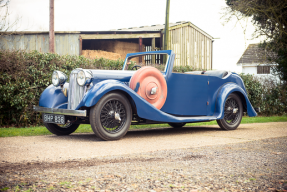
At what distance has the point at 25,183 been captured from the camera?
244 cm

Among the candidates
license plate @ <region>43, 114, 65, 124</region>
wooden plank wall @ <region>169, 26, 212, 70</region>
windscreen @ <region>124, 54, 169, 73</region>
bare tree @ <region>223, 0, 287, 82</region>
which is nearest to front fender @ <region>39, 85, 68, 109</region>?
license plate @ <region>43, 114, 65, 124</region>

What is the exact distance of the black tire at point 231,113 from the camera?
659 centimetres

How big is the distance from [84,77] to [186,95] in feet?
7.29

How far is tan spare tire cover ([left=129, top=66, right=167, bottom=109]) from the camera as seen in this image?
5.27 m

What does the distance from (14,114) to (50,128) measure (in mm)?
2186

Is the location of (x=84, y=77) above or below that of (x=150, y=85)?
above

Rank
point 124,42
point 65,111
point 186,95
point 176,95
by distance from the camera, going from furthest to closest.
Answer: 1. point 124,42
2. point 186,95
3. point 176,95
4. point 65,111

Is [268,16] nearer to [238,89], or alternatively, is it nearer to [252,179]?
[238,89]

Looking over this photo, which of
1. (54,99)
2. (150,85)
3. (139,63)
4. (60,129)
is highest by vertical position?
(139,63)

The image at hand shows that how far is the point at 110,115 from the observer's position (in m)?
4.82

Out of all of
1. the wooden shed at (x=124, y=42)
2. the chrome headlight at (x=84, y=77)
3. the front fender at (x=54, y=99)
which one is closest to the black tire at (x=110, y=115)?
the chrome headlight at (x=84, y=77)

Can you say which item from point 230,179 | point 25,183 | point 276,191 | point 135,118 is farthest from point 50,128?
point 276,191

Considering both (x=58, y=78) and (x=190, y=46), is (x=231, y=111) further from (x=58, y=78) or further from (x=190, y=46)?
(x=190, y=46)

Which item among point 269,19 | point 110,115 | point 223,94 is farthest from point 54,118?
point 269,19
